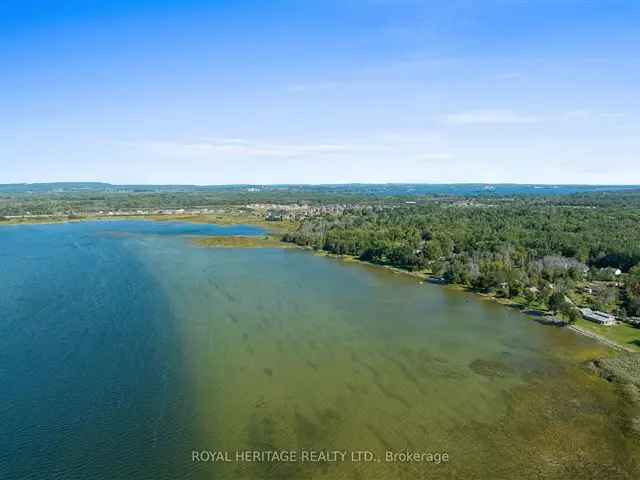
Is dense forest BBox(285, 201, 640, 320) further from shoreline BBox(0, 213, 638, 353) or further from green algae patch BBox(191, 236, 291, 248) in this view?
green algae patch BBox(191, 236, 291, 248)

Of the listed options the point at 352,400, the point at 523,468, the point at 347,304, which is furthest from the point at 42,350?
the point at 523,468

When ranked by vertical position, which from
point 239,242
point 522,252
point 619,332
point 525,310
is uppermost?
point 522,252

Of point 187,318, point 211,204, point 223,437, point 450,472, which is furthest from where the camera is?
point 211,204

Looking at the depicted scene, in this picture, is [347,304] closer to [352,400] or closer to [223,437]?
[352,400]

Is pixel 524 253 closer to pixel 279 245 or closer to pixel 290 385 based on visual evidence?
pixel 279 245

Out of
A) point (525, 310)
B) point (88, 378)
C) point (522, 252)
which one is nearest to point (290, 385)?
point (88, 378)

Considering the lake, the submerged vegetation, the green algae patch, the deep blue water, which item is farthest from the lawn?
the green algae patch
